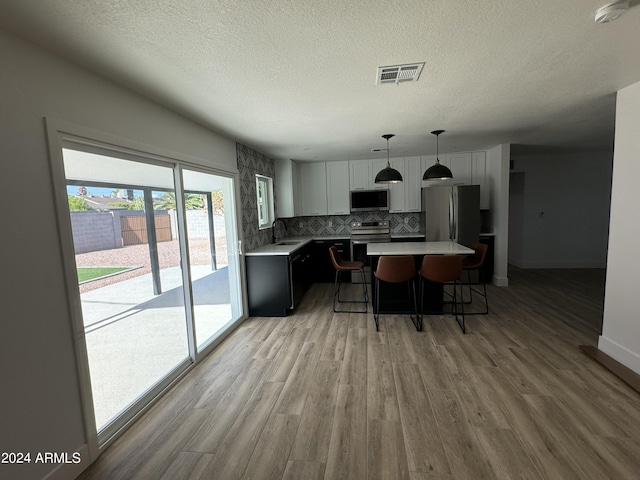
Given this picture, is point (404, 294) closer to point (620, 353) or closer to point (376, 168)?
point (620, 353)

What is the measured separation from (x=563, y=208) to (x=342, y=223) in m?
4.73

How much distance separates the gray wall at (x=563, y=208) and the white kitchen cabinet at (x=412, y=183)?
227 cm

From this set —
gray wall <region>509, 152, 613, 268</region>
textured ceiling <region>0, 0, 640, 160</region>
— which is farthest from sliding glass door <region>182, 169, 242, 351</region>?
gray wall <region>509, 152, 613, 268</region>

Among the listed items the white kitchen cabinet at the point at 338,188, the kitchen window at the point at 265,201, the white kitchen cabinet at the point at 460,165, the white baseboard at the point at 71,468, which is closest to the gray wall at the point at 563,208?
the white kitchen cabinet at the point at 460,165

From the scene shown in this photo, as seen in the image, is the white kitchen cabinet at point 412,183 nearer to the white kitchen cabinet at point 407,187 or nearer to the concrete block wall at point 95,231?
the white kitchen cabinet at point 407,187

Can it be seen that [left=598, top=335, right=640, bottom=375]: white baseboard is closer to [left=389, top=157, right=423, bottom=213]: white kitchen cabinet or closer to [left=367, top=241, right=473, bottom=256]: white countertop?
[left=367, top=241, right=473, bottom=256]: white countertop

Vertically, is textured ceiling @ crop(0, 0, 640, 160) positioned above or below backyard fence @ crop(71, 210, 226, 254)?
above

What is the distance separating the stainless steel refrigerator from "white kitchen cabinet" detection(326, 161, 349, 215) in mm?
1608

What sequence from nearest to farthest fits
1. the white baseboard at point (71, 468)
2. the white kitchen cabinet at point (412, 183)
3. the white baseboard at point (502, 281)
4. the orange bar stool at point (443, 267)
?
the white baseboard at point (71, 468) < the orange bar stool at point (443, 267) < the white baseboard at point (502, 281) < the white kitchen cabinet at point (412, 183)

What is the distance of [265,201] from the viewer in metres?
5.13

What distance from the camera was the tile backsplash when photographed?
6.04m

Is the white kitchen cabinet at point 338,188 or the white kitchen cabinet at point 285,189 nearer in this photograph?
the white kitchen cabinet at point 285,189

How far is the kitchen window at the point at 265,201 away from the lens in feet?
16.0

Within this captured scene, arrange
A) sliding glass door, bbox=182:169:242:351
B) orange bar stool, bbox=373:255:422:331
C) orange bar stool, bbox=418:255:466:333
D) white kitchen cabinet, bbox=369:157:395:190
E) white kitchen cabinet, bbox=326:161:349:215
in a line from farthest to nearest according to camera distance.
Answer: white kitchen cabinet, bbox=326:161:349:215 < white kitchen cabinet, bbox=369:157:395:190 < orange bar stool, bbox=373:255:422:331 < orange bar stool, bbox=418:255:466:333 < sliding glass door, bbox=182:169:242:351
